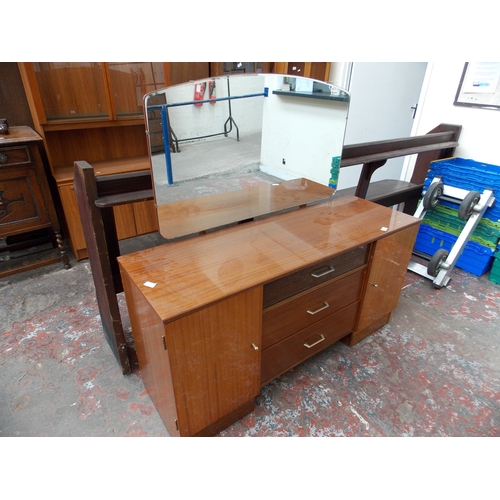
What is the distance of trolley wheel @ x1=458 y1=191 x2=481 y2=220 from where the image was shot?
2.33 metres

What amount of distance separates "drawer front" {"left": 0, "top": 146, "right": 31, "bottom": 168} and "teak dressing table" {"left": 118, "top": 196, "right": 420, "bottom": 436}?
60.2 inches

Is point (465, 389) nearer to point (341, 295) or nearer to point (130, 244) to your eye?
point (341, 295)

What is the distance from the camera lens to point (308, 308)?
5.01ft

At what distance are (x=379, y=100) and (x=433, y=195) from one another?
1.57m

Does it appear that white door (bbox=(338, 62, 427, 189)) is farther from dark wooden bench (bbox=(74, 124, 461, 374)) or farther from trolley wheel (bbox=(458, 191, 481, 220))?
trolley wheel (bbox=(458, 191, 481, 220))

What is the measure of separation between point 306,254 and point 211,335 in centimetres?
52

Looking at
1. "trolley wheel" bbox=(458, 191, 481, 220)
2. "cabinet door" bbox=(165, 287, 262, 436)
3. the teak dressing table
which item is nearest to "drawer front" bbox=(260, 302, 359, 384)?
the teak dressing table

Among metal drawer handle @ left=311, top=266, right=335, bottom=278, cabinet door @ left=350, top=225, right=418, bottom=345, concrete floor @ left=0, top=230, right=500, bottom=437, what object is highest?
metal drawer handle @ left=311, top=266, right=335, bottom=278

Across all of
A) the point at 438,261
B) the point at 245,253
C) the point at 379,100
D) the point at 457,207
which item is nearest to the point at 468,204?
the point at 457,207

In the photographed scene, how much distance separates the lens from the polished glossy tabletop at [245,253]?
1146mm

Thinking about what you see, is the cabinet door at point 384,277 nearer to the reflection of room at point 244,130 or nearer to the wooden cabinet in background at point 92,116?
the reflection of room at point 244,130

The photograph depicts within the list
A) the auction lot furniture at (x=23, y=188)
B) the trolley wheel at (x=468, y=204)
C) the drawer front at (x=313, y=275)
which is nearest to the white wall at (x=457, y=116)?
the trolley wheel at (x=468, y=204)

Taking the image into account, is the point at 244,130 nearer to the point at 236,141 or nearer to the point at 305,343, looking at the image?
the point at 236,141

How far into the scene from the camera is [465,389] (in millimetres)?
1714
